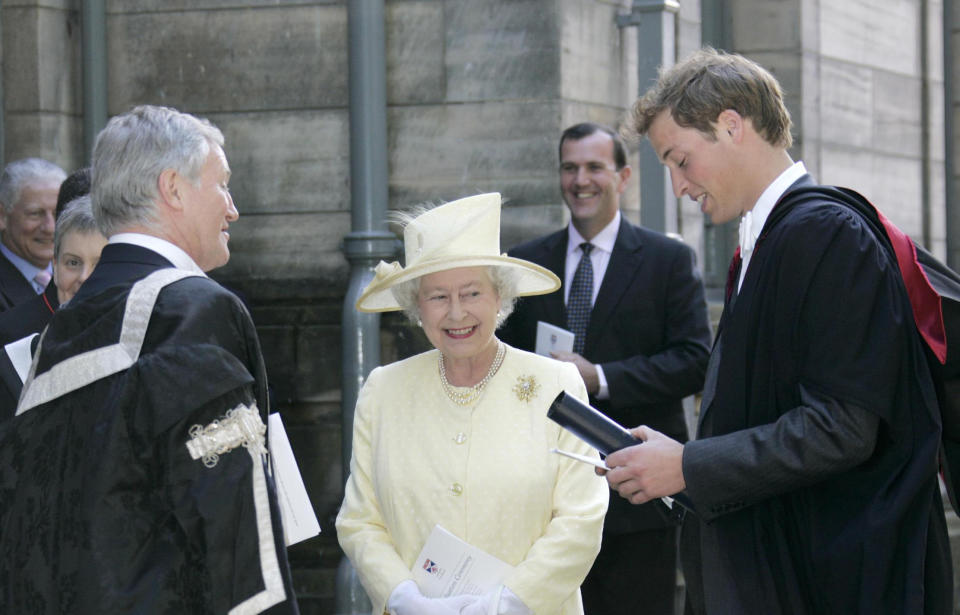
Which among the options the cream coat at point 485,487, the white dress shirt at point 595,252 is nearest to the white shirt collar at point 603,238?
the white dress shirt at point 595,252

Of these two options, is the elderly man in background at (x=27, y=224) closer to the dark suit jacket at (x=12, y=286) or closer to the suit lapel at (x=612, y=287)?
the dark suit jacket at (x=12, y=286)

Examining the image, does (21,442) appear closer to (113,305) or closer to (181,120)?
(113,305)

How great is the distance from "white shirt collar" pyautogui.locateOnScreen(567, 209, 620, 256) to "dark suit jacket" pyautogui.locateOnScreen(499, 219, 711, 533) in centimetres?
3

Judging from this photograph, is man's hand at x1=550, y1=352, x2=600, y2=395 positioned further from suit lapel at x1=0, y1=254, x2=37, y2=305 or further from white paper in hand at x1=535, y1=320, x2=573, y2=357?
suit lapel at x1=0, y1=254, x2=37, y2=305

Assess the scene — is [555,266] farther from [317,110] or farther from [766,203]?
[766,203]

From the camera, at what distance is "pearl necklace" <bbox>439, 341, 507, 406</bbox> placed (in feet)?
12.4

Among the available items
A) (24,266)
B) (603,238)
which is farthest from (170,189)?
(24,266)

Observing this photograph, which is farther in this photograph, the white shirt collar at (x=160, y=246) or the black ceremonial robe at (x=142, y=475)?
the white shirt collar at (x=160, y=246)

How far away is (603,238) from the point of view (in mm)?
5250

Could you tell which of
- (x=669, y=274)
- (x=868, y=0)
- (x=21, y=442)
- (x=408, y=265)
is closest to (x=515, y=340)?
(x=669, y=274)

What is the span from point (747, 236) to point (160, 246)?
1.37 m

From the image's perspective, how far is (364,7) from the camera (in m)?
5.97

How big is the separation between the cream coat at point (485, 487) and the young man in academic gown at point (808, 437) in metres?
0.45

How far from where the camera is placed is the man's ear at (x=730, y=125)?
3.27 m
